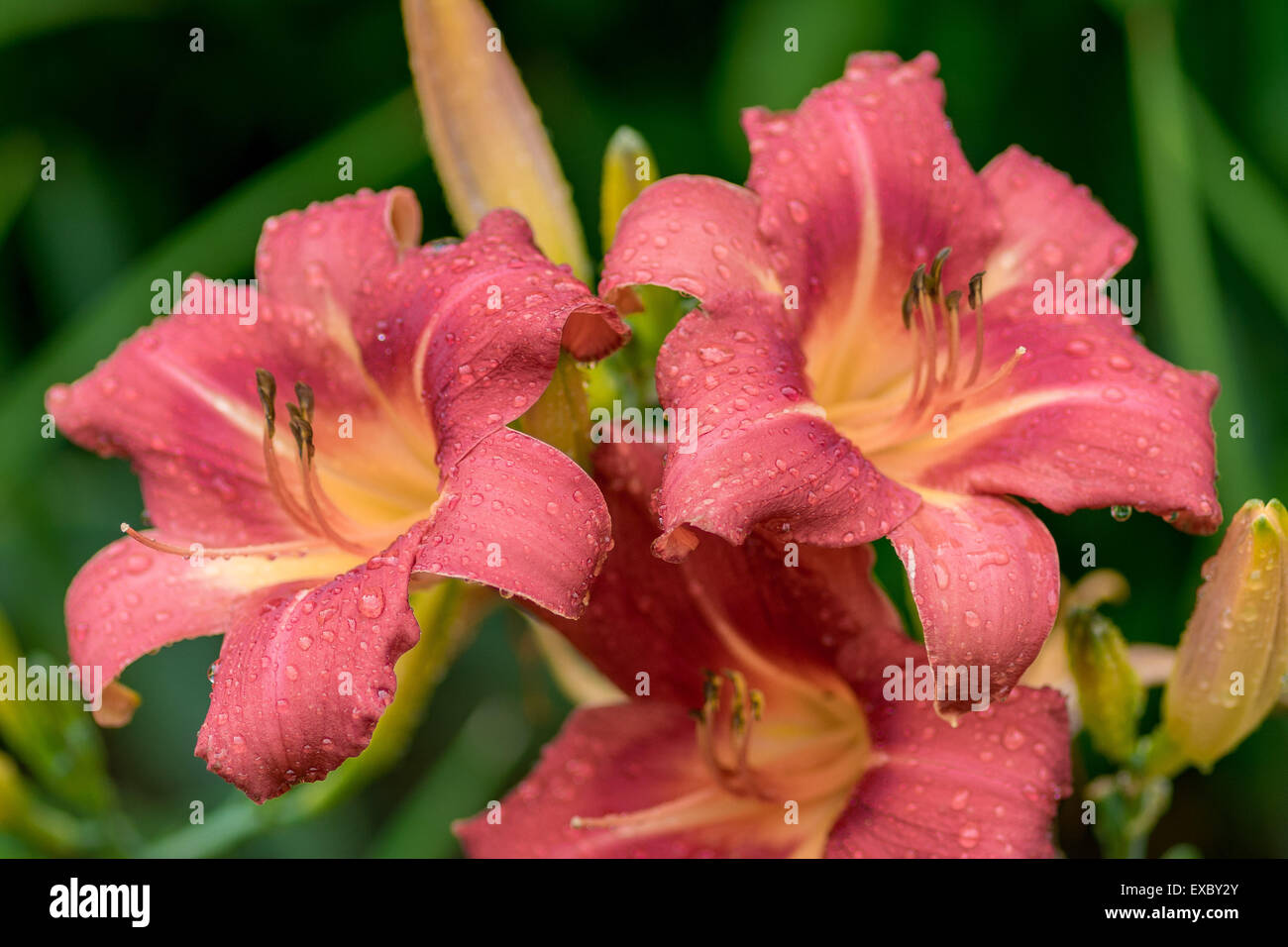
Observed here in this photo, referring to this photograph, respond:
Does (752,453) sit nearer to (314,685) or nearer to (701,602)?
(701,602)

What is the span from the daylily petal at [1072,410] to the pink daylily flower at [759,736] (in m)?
0.15

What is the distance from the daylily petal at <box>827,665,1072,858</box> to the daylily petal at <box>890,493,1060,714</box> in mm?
127

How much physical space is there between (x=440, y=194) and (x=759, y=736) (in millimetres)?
1355

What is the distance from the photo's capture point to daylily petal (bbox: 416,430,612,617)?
90 centimetres

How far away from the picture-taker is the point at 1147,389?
108cm

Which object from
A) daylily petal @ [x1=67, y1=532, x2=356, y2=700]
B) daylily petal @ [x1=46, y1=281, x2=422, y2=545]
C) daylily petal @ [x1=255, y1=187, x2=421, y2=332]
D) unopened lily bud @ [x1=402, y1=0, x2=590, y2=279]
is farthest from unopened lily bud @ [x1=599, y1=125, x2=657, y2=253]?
daylily petal @ [x1=67, y1=532, x2=356, y2=700]

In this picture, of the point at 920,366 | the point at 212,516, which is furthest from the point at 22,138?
the point at 920,366

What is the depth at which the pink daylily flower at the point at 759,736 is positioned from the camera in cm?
106

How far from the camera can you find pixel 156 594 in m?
1.15

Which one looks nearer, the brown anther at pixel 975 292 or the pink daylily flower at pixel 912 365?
the pink daylily flower at pixel 912 365

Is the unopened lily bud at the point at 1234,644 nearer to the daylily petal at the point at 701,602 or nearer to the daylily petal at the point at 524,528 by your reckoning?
the daylily petal at the point at 701,602

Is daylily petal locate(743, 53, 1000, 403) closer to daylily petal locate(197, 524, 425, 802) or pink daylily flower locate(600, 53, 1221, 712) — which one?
pink daylily flower locate(600, 53, 1221, 712)

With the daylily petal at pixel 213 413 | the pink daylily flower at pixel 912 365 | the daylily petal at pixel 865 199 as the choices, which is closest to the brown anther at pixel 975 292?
the pink daylily flower at pixel 912 365
